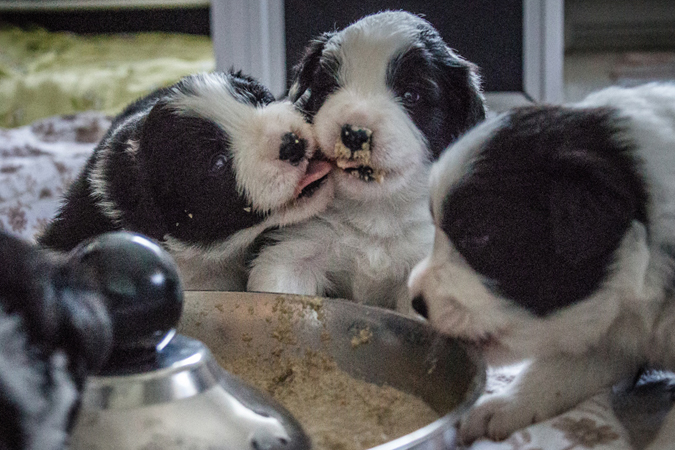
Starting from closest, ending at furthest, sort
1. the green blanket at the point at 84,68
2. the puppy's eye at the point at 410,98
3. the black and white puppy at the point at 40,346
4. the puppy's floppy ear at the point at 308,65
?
the black and white puppy at the point at 40,346 < the puppy's eye at the point at 410,98 < the puppy's floppy ear at the point at 308,65 < the green blanket at the point at 84,68

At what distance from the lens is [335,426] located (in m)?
1.15

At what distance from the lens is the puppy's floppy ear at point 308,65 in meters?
1.75

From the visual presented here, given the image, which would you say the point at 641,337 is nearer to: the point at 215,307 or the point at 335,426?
the point at 335,426

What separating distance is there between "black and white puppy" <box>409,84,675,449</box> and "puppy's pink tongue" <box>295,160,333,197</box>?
390mm

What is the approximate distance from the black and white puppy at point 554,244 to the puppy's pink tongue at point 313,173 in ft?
1.28

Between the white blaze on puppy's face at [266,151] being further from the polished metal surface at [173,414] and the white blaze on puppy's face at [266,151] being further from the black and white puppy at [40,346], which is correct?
the black and white puppy at [40,346]

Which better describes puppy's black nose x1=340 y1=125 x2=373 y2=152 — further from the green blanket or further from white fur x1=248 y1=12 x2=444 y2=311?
the green blanket

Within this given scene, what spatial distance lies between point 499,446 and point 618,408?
0.99ft

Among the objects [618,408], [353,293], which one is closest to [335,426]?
[618,408]

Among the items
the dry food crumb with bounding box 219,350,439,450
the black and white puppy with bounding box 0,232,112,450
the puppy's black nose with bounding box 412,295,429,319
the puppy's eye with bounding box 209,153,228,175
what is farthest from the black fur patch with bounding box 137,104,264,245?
the black and white puppy with bounding box 0,232,112,450

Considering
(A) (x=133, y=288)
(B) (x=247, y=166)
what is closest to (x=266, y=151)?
(B) (x=247, y=166)

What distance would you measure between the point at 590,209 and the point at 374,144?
530 millimetres

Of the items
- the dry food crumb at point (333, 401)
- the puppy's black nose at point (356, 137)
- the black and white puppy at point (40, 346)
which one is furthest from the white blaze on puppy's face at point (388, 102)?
the black and white puppy at point (40, 346)

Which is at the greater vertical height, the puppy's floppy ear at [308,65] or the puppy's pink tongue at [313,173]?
the puppy's floppy ear at [308,65]
